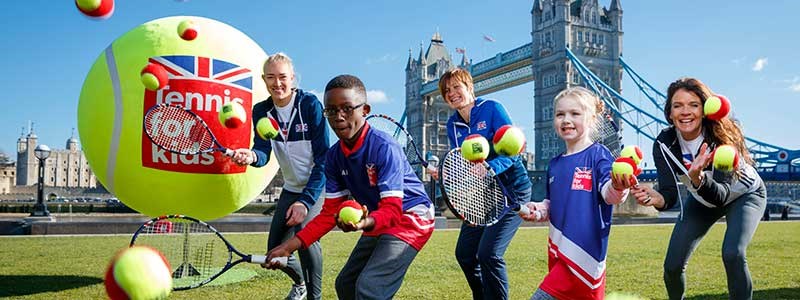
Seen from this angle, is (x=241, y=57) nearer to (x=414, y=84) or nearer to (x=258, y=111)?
(x=258, y=111)

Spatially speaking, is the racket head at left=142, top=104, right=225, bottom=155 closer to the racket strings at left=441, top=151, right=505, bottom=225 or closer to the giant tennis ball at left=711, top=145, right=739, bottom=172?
the racket strings at left=441, top=151, right=505, bottom=225

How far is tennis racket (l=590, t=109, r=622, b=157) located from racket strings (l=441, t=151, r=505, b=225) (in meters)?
0.87

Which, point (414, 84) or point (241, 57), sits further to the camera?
point (414, 84)

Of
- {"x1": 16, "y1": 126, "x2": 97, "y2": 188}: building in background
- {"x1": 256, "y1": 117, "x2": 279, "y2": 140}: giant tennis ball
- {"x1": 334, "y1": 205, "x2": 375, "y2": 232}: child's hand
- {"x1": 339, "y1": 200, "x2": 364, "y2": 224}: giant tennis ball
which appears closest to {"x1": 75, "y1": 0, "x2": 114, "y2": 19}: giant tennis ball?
{"x1": 256, "y1": 117, "x2": 279, "y2": 140}: giant tennis ball

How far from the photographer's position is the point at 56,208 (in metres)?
46.0

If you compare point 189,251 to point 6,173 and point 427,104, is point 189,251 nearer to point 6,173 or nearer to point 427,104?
point 427,104

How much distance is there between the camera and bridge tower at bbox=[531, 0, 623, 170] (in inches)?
3376

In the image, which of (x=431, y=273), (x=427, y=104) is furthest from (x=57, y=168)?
(x=431, y=273)

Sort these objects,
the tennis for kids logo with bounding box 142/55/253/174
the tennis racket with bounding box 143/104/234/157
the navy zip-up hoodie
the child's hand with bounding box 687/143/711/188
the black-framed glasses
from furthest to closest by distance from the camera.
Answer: the tennis for kids logo with bounding box 142/55/253/174 < the tennis racket with bounding box 143/104/234/157 < the navy zip-up hoodie < the black-framed glasses < the child's hand with bounding box 687/143/711/188

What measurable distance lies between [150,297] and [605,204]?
111 inches

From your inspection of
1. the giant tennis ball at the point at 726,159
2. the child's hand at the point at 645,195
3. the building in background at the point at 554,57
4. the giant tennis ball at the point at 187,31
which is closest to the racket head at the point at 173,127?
the giant tennis ball at the point at 187,31

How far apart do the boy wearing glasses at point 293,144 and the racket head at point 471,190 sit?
1.74 metres

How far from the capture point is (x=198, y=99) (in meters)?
6.85


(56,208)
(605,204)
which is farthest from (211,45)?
(56,208)
